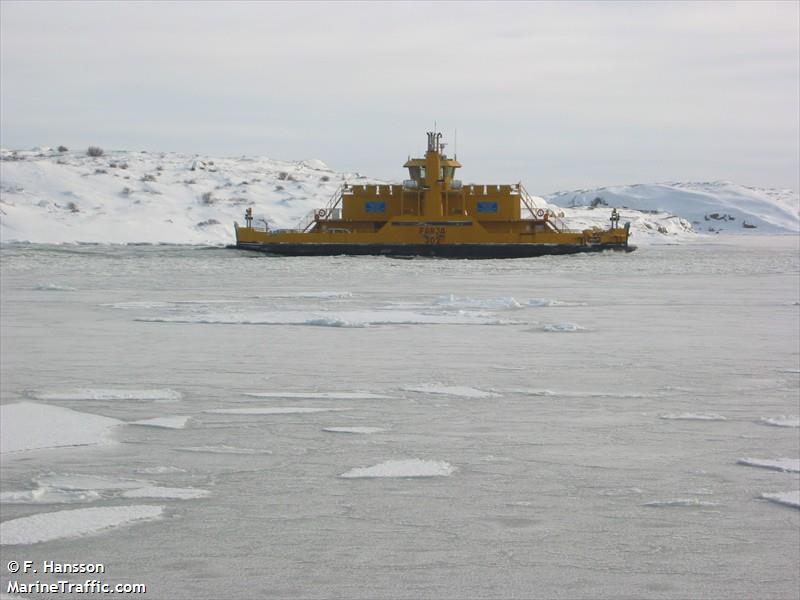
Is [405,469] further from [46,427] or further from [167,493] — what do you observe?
[46,427]

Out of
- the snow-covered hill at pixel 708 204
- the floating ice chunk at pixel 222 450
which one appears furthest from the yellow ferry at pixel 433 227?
the snow-covered hill at pixel 708 204

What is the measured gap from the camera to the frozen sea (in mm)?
3609

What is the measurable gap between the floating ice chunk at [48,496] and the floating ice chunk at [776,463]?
118 inches

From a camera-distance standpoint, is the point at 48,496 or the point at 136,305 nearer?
the point at 48,496

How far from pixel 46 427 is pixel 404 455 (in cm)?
197

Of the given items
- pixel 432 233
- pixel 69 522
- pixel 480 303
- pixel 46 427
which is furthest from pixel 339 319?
pixel 432 233

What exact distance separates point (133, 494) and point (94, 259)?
2226 centimetres

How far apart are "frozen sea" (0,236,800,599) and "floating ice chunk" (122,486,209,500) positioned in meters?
0.02

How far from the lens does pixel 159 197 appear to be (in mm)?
46312

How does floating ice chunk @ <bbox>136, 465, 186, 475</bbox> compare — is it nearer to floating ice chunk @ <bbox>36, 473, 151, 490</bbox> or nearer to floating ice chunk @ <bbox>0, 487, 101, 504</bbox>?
floating ice chunk @ <bbox>36, 473, 151, 490</bbox>

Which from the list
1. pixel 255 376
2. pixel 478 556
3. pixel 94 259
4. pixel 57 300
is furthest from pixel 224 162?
pixel 478 556

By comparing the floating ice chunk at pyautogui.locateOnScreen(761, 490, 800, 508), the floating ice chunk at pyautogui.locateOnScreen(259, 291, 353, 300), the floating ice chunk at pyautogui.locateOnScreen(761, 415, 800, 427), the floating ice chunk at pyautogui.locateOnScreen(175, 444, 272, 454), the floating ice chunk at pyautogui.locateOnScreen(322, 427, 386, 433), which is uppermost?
the floating ice chunk at pyautogui.locateOnScreen(761, 415, 800, 427)

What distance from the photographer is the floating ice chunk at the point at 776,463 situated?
16.0ft

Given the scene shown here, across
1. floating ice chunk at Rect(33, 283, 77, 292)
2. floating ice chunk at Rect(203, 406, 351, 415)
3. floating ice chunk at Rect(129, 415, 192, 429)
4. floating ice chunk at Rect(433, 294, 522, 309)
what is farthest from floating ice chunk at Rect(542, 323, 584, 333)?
floating ice chunk at Rect(33, 283, 77, 292)
